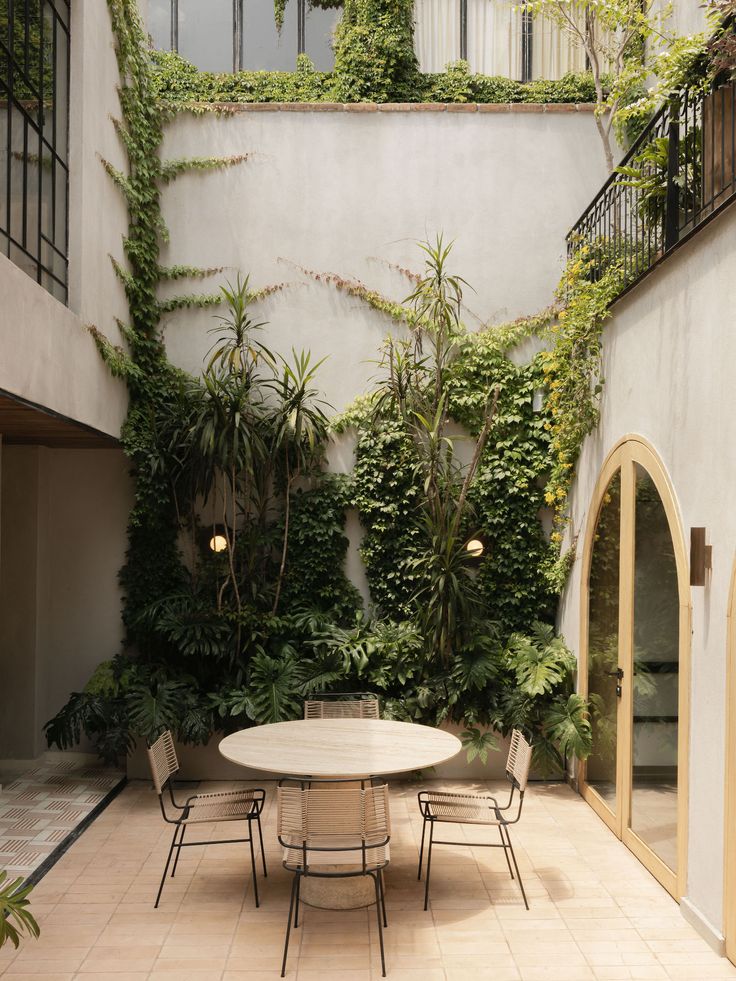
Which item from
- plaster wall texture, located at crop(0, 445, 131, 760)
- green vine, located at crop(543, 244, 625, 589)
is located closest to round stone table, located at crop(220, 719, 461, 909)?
green vine, located at crop(543, 244, 625, 589)

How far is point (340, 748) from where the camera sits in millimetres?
5285

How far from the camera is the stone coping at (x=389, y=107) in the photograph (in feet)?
28.4

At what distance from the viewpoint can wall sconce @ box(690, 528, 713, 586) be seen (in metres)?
4.61

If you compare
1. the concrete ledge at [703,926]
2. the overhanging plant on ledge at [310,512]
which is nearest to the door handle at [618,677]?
the overhanging plant on ledge at [310,512]

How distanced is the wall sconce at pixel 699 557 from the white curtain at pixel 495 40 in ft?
21.9

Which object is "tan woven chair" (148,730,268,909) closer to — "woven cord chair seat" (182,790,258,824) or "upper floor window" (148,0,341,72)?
"woven cord chair seat" (182,790,258,824)

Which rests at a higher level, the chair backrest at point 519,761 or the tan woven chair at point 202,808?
the chair backrest at point 519,761

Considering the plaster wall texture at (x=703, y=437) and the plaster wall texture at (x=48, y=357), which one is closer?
the plaster wall texture at (x=703, y=437)

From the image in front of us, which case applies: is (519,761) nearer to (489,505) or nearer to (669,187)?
(489,505)

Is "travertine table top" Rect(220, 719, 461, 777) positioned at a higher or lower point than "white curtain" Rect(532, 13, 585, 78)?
lower

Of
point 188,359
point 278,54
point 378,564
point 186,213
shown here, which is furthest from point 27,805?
point 278,54

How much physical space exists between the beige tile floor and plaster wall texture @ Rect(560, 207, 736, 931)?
548mm

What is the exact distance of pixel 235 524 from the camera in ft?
27.0

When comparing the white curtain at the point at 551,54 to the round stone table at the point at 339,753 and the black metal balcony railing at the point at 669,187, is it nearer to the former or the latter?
the black metal balcony railing at the point at 669,187
